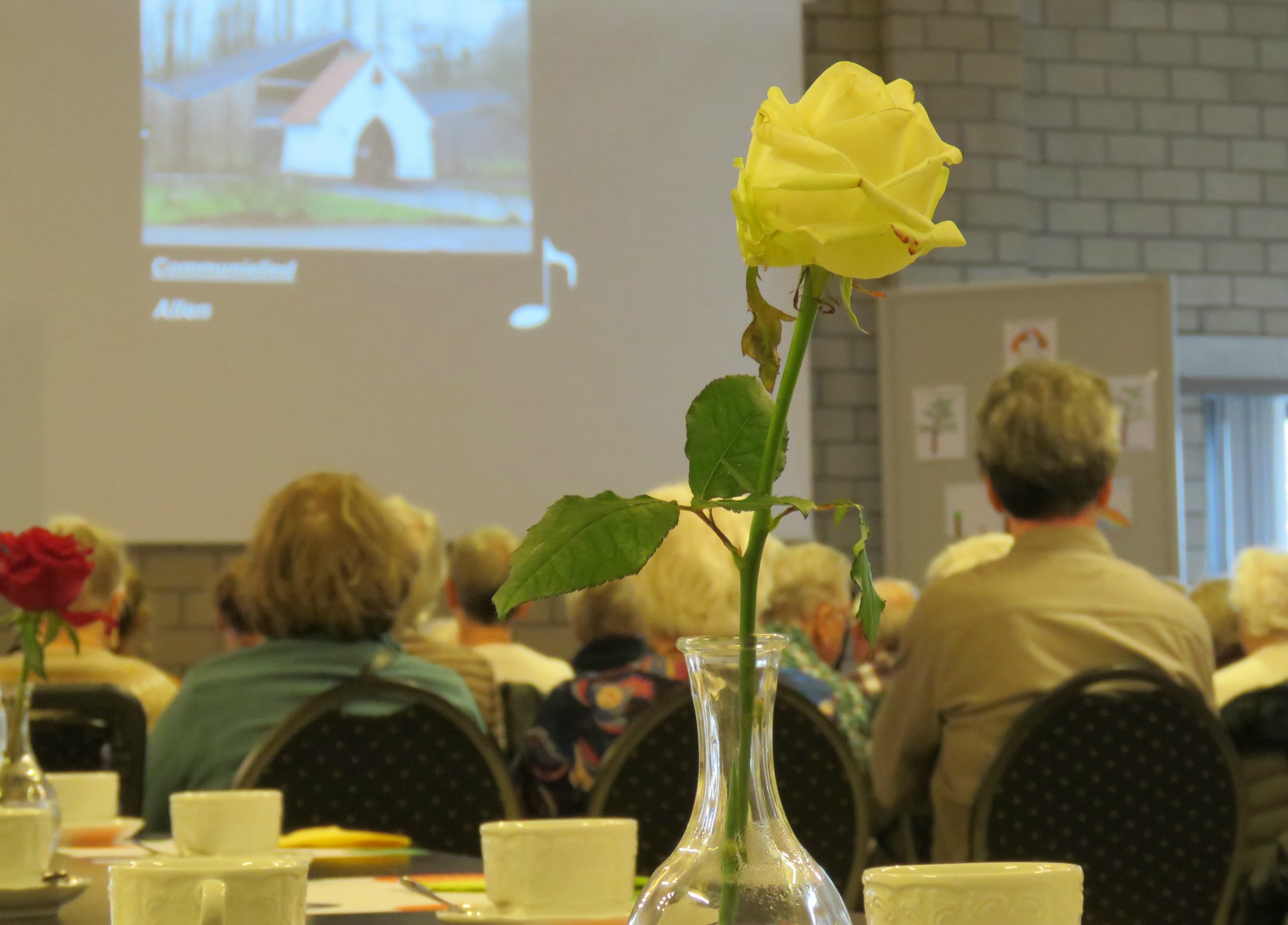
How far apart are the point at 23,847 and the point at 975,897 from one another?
32.9 inches

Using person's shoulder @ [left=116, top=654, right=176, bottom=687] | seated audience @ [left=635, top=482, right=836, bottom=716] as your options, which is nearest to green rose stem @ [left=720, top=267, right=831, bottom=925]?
seated audience @ [left=635, top=482, right=836, bottom=716]

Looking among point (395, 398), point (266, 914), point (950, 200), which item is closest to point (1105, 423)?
point (266, 914)

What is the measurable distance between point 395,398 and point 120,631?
1.52 meters

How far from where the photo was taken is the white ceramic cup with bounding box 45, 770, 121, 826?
1656mm

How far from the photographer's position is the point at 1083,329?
5.83 meters

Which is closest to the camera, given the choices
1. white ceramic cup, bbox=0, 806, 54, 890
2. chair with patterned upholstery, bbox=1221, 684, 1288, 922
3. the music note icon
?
white ceramic cup, bbox=0, 806, 54, 890

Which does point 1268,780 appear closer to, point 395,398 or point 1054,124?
point 395,398

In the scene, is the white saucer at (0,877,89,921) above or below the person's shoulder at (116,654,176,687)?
above

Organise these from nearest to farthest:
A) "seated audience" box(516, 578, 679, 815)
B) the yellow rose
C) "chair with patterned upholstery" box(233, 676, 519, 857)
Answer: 1. the yellow rose
2. "chair with patterned upholstery" box(233, 676, 519, 857)
3. "seated audience" box(516, 578, 679, 815)

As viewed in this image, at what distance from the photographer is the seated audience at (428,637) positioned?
2883mm

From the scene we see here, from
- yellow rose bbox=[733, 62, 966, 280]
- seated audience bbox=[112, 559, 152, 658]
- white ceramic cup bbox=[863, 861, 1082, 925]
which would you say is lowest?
seated audience bbox=[112, 559, 152, 658]

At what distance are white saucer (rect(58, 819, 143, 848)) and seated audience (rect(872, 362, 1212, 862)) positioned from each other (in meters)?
1.11

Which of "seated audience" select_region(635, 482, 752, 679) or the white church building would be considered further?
the white church building

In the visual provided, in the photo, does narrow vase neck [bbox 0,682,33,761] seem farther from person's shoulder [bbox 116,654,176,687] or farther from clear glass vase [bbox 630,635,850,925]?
person's shoulder [bbox 116,654,176,687]
